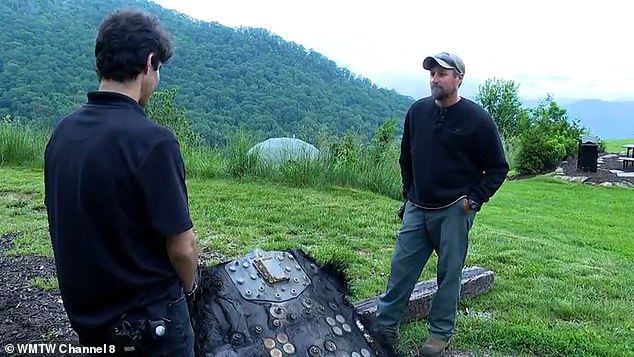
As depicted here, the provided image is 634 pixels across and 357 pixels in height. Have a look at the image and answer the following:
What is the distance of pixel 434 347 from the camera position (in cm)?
328

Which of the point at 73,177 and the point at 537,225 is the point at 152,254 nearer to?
the point at 73,177

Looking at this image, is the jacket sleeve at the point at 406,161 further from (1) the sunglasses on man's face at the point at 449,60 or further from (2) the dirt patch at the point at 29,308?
(2) the dirt patch at the point at 29,308

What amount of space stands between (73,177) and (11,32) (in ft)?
123

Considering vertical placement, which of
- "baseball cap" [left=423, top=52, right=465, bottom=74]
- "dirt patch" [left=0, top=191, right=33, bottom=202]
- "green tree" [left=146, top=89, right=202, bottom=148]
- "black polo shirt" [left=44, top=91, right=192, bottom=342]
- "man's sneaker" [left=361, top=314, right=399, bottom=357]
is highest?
"baseball cap" [left=423, top=52, right=465, bottom=74]

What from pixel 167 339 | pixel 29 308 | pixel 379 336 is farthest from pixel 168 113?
pixel 167 339

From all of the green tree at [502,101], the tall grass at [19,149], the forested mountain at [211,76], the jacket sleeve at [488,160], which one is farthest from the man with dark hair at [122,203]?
the green tree at [502,101]

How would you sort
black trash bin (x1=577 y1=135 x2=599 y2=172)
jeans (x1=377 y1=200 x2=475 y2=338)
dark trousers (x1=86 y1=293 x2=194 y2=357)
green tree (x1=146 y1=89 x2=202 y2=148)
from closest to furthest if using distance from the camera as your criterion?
dark trousers (x1=86 y1=293 x2=194 y2=357) < jeans (x1=377 y1=200 x2=475 y2=338) < green tree (x1=146 y1=89 x2=202 y2=148) < black trash bin (x1=577 y1=135 x2=599 y2=172)

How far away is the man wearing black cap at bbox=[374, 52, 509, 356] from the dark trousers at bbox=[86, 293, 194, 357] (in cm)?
132

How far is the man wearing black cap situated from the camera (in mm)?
3049

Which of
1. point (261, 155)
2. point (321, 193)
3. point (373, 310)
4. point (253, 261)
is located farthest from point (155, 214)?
point (261, 155)

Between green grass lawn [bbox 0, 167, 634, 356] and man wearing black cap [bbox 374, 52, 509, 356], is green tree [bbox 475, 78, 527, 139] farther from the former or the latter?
man wearing black cap [bbox 374, 52, 509, 356]

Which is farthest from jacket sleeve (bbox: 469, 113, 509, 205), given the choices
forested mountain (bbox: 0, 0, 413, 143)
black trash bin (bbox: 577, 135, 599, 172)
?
black trash bin (bbox: 577, 135, 599, 172)

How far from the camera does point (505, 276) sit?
16.6 feet

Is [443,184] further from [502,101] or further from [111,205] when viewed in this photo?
[502,101]
